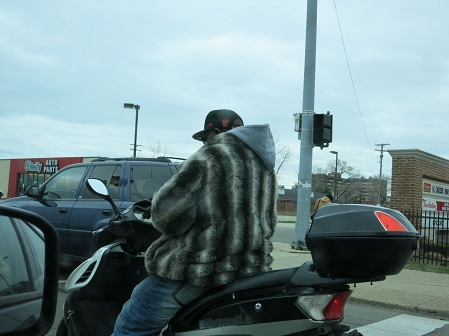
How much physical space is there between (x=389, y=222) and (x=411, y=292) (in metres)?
6.56

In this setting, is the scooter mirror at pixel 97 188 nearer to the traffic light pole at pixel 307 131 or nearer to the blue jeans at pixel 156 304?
the blue jeans at pixel 156 304

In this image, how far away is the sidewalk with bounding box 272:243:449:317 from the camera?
7.11 metres

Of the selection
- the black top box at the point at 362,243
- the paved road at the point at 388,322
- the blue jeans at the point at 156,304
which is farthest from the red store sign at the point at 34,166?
the black top box at the point at 362,243

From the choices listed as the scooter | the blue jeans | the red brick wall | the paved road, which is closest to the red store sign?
the red brick wall

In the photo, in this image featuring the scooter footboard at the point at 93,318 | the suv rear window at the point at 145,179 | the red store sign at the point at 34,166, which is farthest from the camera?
the red store sign at the point at 34,166

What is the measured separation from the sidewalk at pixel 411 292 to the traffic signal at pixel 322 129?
313 cm

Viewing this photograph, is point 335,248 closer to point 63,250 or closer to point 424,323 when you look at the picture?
point 424,323

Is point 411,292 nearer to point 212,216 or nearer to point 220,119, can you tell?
point 220,119

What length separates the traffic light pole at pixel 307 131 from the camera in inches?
494

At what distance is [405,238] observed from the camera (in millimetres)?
2223

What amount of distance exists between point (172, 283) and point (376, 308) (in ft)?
18.1

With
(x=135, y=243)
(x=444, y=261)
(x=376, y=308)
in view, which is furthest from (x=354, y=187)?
(x=135, y=243)

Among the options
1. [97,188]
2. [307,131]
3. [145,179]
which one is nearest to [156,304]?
[97,188]

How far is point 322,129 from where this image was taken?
12047 mm
